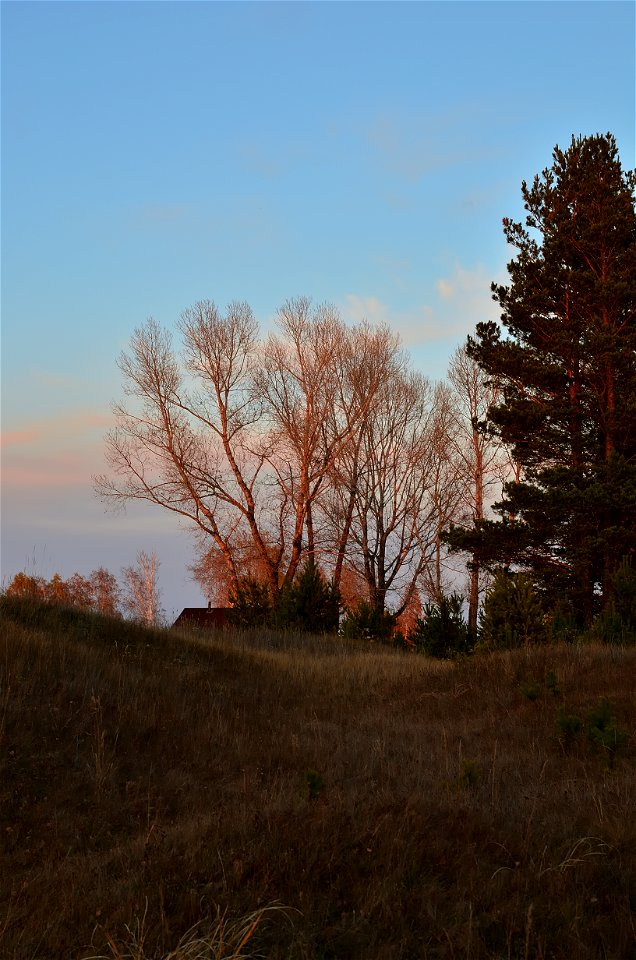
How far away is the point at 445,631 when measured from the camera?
59.3ft

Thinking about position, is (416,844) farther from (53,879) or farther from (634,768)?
(634,768)

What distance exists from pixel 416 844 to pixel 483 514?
79.0 feet

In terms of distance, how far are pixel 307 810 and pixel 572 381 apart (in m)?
17.9

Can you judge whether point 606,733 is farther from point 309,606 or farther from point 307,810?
point 309,606

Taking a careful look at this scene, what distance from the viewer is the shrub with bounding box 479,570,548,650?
14547 millimetres

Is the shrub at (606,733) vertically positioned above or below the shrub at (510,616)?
below

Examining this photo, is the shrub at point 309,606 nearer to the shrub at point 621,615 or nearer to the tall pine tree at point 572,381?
the tall pine tree at point 572,381

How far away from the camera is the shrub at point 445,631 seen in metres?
17.9

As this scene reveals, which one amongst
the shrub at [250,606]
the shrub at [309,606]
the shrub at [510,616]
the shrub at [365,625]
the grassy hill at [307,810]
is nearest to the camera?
the grassy hill at [307,810]

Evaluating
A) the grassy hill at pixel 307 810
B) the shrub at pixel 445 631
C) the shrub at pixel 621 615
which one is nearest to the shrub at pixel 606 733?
the grassy hill at pixel 307 810

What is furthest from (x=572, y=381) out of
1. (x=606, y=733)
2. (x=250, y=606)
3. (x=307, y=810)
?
(x=307, y=810)

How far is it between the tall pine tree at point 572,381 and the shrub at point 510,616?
3830 mm

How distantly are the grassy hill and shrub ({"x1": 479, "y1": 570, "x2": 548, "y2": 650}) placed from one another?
109 inches

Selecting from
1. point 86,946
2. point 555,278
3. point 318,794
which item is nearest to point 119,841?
point 318,794
